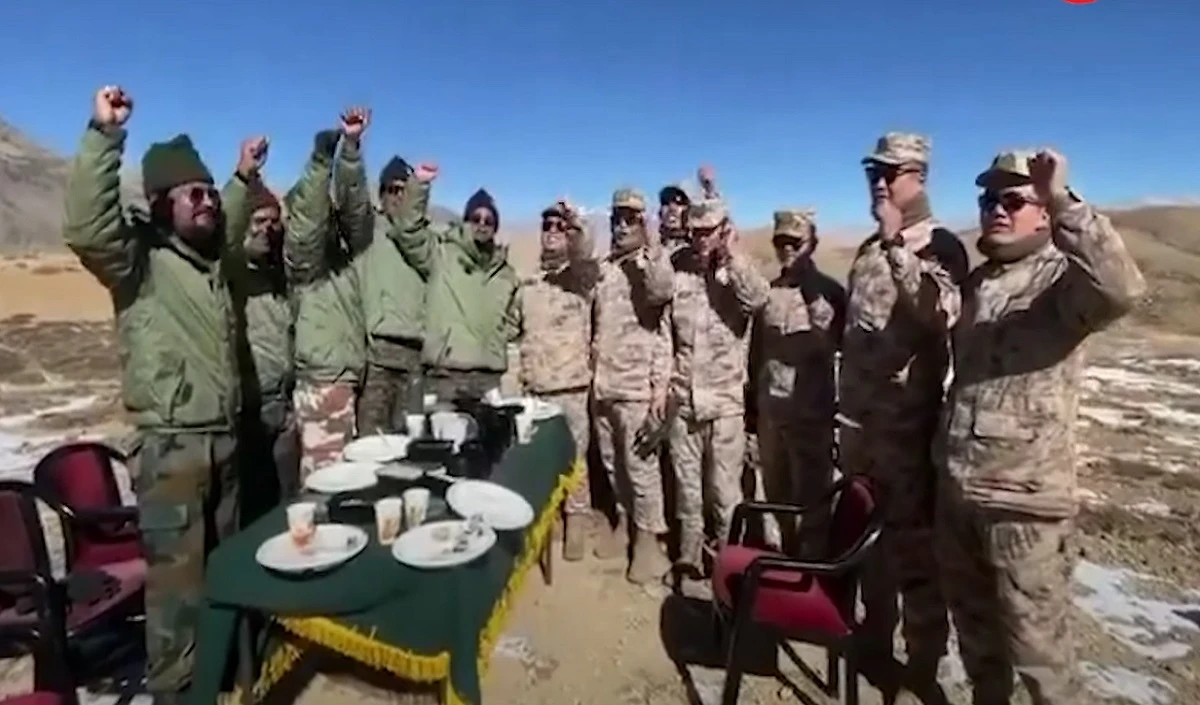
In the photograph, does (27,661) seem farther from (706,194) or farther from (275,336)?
(706,194)

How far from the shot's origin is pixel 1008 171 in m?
2.90

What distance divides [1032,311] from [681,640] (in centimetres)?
240

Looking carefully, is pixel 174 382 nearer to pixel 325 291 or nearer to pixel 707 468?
pixel 325 291

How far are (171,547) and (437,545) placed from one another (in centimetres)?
122

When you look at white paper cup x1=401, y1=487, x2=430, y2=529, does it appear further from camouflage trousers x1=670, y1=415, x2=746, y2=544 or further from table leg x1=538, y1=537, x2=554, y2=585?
table leg x1=538, y1=537, x2=554, y2=585

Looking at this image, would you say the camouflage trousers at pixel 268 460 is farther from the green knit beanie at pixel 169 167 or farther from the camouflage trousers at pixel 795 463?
the camouflage trousers at pixel 795 463

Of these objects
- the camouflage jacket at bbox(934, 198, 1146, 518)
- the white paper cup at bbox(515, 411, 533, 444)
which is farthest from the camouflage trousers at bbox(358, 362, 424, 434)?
the camouflage jacket at bbox(934, 198, 1146, 518)

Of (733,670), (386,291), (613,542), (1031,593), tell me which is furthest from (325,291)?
(1031,593)

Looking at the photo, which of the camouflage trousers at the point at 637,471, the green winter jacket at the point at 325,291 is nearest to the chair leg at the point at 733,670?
the camouflage trousers at the point at 637,471

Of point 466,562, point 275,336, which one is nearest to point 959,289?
point 466,562

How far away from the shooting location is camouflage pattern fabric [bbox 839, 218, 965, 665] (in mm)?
3479

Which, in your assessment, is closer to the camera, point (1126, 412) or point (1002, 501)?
point (1002, 501)

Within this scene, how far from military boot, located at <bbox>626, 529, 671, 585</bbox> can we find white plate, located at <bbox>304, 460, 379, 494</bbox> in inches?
87.3

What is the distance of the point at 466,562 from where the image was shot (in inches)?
99.8
